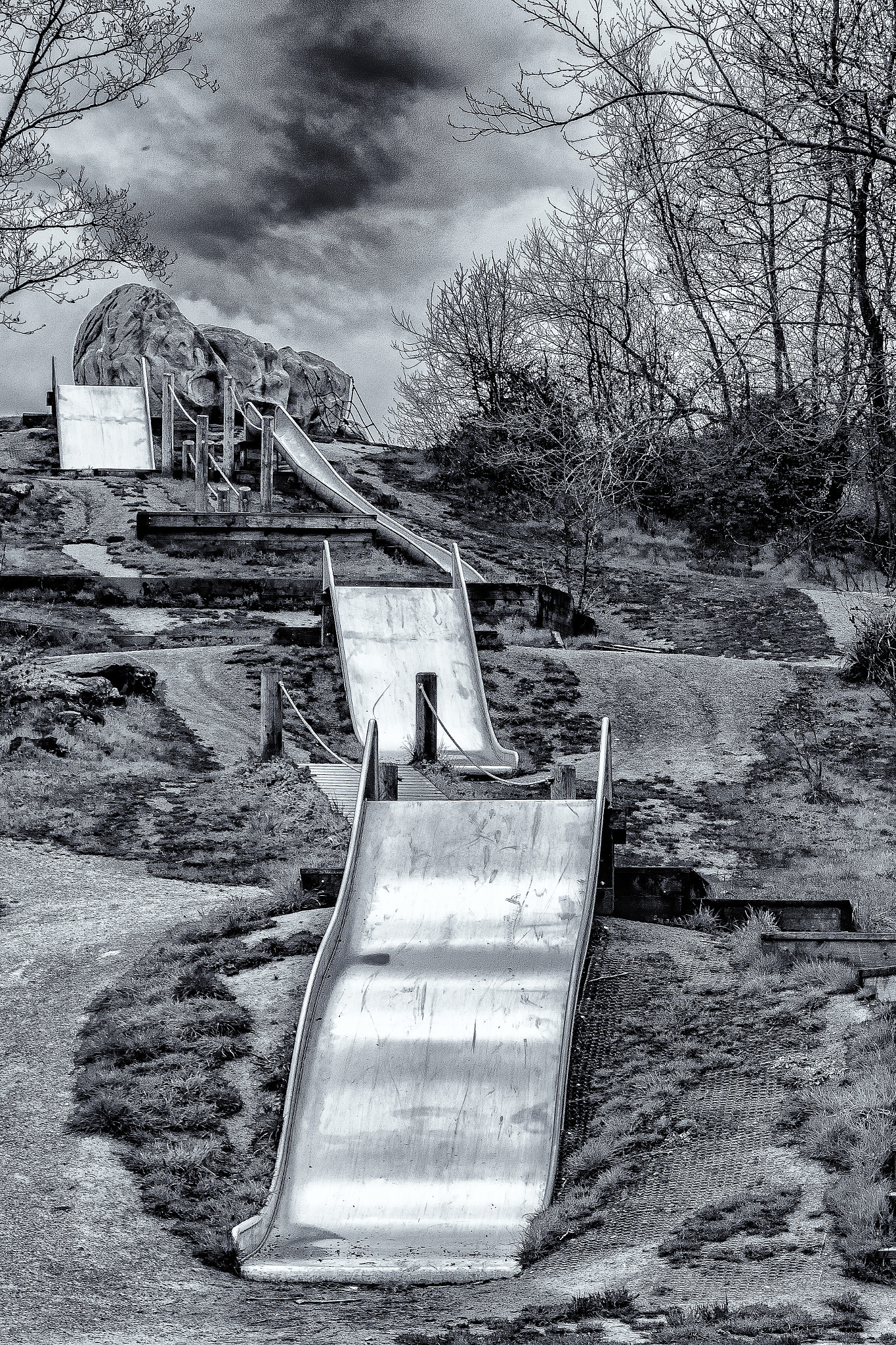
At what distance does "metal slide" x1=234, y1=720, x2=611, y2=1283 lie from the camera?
716 cm

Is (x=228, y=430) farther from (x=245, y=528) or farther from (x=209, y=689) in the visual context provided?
(x=209, y=689)

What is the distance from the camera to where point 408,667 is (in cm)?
1931

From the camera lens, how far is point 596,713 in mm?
18797

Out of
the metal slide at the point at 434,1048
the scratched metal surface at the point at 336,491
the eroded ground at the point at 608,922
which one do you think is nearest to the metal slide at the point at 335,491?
the scratched metal surface at the point at 336,491

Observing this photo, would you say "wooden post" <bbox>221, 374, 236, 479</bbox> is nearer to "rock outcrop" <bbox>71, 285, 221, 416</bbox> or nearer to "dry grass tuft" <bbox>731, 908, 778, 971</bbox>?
"rock outcrop" <bbox>71, 285, 221, 416</bbox>

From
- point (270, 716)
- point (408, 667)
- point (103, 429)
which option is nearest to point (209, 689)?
point (408, 667)

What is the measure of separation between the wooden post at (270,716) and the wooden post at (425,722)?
1.61 meters

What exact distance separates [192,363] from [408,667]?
28162 millimetres

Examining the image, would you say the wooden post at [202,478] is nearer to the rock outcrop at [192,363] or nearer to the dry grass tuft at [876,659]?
the rock outcrop at [192,363]

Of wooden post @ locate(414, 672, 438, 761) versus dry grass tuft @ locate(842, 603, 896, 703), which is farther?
dry grass tuft @ locate(842, 603, 896, 703)

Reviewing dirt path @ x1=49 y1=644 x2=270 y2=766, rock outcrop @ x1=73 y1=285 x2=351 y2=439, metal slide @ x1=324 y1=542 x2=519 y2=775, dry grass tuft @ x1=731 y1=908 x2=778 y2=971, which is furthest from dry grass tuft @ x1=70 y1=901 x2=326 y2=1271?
rock outcrop @ x1=73 y1=285 x2=351 y2=439

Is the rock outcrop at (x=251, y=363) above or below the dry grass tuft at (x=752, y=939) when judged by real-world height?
above

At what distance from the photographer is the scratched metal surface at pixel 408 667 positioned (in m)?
17.5

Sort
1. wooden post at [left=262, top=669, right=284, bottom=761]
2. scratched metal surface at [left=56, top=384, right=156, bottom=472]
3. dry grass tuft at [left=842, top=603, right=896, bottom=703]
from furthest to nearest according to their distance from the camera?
scratched metal surface at [left=56, top=384, right=156, bottom=472]
dry grass tuft at [left=842, top=603, right=896, bottom=703]
wooden post at [left=262, top=669, right=284, bottom=761]
